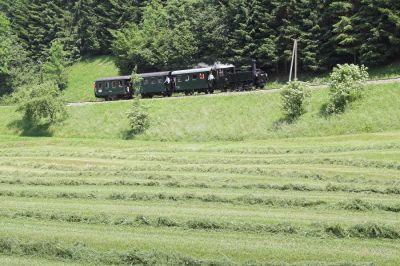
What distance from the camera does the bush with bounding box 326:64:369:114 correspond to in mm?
49281

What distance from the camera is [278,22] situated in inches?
2894

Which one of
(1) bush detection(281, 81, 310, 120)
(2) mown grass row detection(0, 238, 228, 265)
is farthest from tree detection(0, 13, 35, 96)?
(2) mown grass row detection(0, 238, 228, 265)

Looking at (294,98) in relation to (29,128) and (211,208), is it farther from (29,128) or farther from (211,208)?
(29,128)

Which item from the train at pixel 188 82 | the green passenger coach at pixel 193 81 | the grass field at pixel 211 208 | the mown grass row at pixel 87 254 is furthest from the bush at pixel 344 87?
the mown grass row at pixel 87 254

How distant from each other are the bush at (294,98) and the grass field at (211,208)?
406 inches

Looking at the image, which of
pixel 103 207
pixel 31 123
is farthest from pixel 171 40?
pixel 103 207

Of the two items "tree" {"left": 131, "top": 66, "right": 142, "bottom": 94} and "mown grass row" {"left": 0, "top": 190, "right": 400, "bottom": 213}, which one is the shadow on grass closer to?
"tree" {"left": 131, "top": 66, "right": 142, "bottom": 94}

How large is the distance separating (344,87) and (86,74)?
62364 millimetres

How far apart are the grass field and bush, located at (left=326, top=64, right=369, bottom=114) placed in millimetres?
8925

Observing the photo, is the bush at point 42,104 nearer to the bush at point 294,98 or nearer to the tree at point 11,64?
the bush at point 294,98

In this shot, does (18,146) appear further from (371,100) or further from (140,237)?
(140,237)

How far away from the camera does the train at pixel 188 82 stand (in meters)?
62.3

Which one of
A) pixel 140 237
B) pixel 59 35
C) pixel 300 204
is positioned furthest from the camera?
pixel 59 35

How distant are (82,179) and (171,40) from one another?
5575cm
